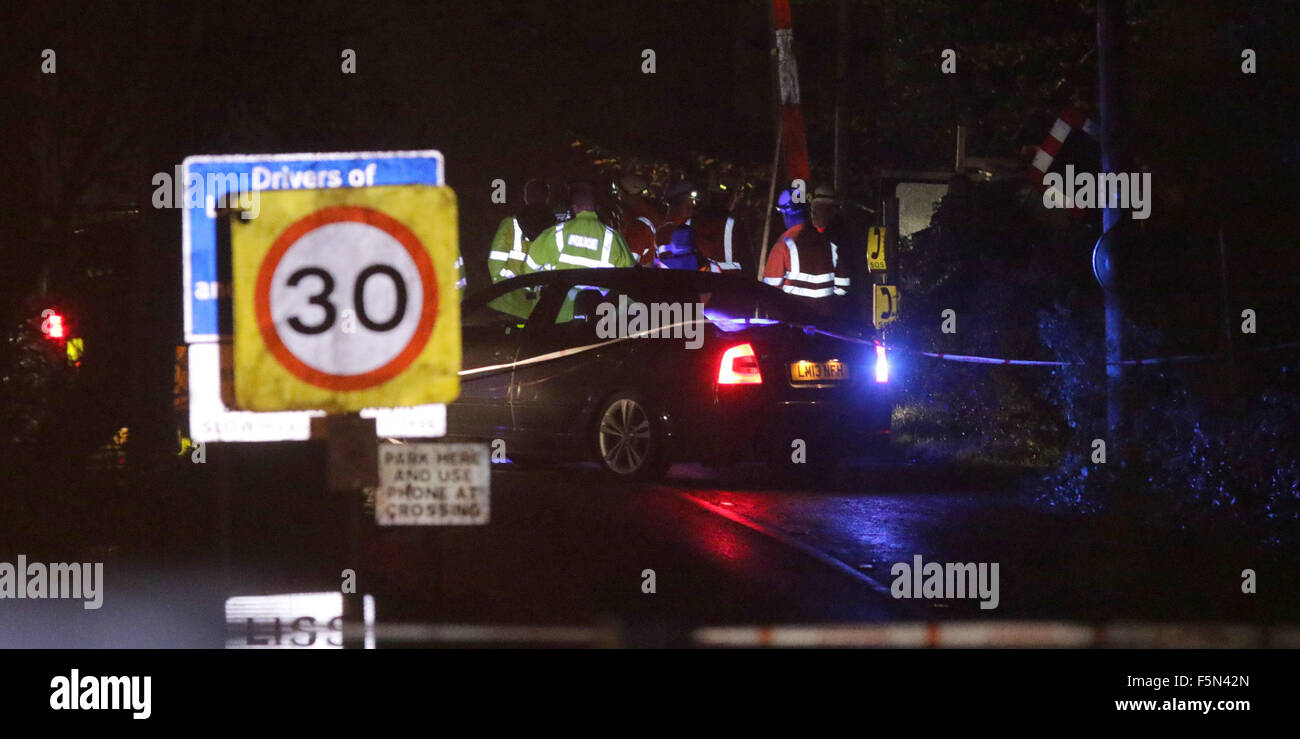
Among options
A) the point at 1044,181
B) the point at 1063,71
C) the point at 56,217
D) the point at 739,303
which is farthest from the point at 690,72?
the point at 56,217

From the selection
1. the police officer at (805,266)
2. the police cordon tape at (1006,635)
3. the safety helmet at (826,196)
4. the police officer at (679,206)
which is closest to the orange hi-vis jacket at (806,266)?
the police officer at (805,266)

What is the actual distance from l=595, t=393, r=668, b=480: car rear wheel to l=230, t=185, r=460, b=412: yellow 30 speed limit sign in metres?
8.63

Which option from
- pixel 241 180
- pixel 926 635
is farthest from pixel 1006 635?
pixel 241 180

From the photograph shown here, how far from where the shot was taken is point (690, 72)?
33500mm

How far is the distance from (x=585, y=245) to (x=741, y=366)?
3.06m

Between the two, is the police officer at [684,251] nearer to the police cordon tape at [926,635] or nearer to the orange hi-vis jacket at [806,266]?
the orange hi-vis jacket at [806,266]

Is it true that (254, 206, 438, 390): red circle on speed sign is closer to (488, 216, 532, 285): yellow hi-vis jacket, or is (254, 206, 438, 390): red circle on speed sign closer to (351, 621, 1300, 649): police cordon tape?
(351, 621, 1300, 649): police cordon tape

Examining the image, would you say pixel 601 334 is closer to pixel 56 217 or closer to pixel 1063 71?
pixel 56 217

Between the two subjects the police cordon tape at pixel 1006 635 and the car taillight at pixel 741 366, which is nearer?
the police cordon tape at pixel 1006 635

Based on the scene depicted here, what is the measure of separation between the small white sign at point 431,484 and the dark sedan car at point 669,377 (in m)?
8.44

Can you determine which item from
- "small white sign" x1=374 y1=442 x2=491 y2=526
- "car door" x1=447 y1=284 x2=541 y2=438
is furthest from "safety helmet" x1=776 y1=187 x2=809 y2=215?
"small white sign" x1=374 y1=442 x2=491 y2=526

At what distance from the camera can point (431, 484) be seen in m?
4.24

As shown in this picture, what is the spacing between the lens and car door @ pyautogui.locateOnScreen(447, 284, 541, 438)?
13.8 meters

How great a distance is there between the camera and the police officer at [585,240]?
15.3 m
